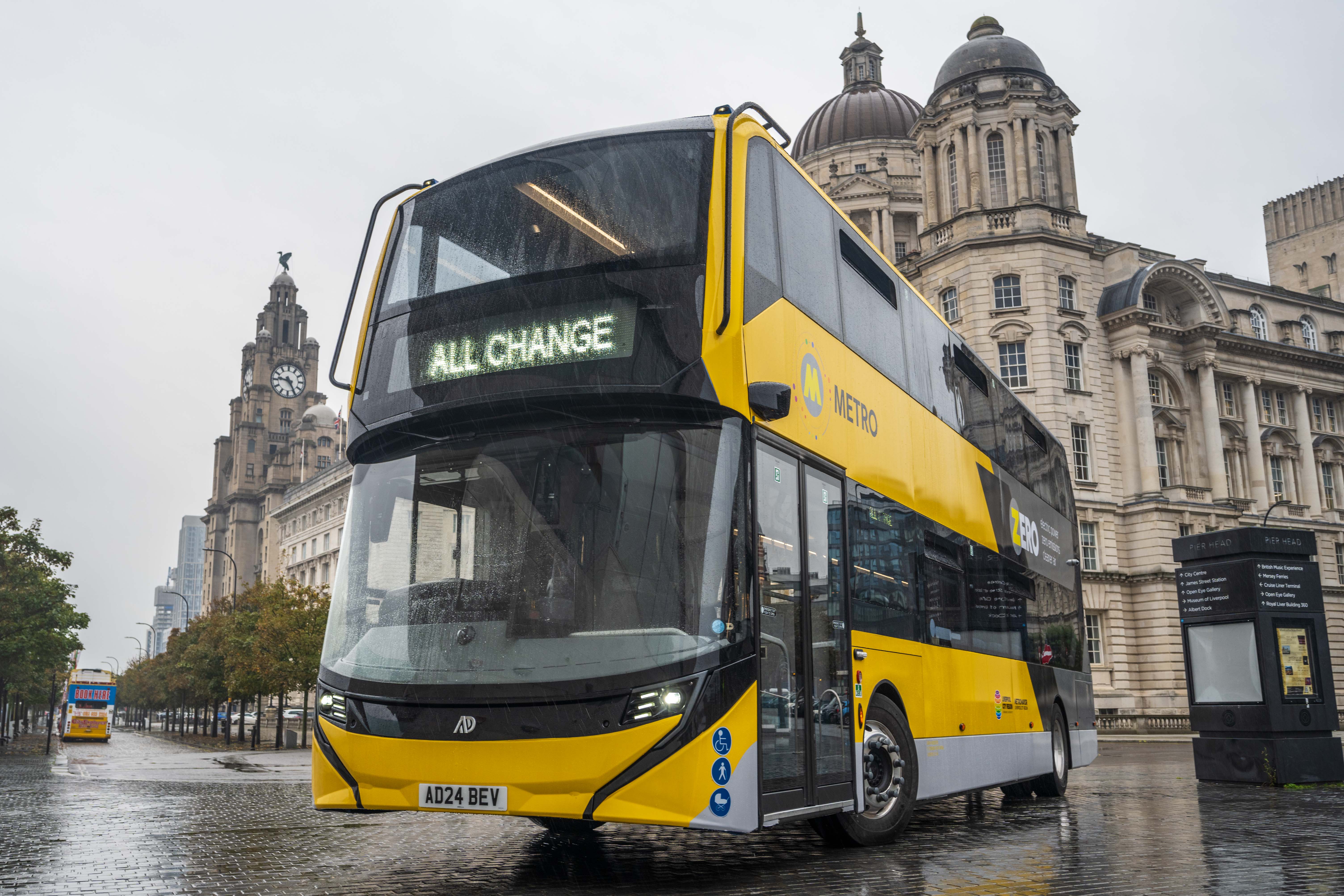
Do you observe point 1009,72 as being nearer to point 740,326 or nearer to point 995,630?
point 995,630

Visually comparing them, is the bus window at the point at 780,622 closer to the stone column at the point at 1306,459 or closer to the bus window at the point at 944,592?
the bus window at the point at 944,592

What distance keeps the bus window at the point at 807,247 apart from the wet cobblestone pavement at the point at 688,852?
13.2ft

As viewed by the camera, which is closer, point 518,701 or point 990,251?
point 518,701

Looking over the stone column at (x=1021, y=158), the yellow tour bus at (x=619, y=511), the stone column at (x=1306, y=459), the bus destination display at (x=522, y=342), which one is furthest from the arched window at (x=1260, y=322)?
the bus destination display at (x=522, y=342)

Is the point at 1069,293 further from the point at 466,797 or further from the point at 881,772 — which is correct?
the point at 466,797

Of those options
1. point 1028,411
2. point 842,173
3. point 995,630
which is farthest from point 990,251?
point 995,630

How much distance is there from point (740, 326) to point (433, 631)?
2670 millimetres

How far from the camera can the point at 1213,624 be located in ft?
56.2

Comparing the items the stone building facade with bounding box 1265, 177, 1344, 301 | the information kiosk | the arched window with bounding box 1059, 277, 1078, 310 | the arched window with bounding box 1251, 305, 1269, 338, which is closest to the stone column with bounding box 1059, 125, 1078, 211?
Result: the arched window with bounding box 1059, 277, 1078, 310

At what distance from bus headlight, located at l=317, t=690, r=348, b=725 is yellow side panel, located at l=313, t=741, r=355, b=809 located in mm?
90

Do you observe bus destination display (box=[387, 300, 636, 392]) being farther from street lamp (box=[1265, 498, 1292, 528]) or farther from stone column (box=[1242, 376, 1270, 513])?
stone column (box=[1242, 376, 1270, 513])

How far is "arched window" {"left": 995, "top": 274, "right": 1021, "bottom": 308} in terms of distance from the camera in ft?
162

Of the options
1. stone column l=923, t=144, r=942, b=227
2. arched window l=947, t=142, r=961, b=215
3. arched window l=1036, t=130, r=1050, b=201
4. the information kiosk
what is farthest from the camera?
stone column l=923, t=144, r=942, b=227

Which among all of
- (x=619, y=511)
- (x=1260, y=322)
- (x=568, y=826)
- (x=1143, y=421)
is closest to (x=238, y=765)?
(x=568, y=826)
